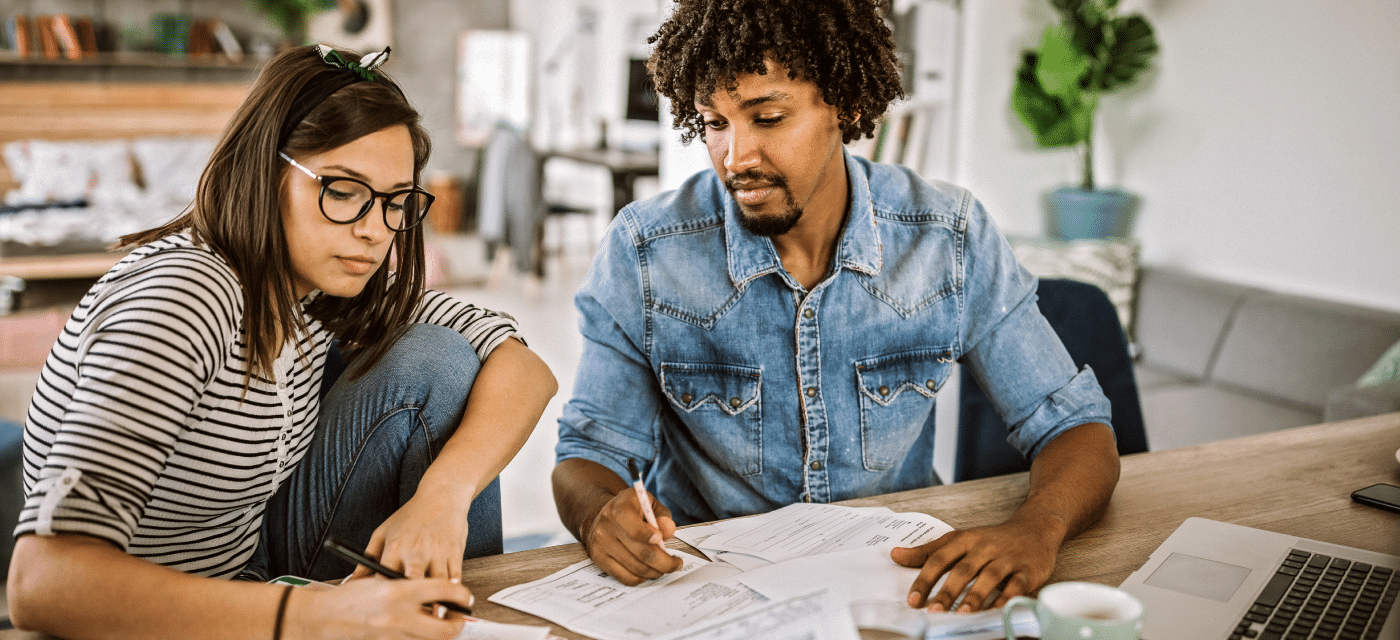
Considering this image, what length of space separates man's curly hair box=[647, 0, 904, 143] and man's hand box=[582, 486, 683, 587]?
610mm

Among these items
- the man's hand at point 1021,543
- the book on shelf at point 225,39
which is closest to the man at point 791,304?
the man's hand at point 1021,543

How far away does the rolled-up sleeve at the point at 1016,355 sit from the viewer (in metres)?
1.32

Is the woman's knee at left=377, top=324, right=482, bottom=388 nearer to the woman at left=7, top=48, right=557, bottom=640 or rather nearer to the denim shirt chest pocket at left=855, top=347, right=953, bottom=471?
the woman at left=7, top=48, right=557, bottom=640

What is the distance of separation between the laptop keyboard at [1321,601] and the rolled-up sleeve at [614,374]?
2.47 feet

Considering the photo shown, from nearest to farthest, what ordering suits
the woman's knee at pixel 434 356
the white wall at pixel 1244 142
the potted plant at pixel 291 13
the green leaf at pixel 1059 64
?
the woman's knee at pixel 434 356
the white wall at pixel 1244 142
the green leaf at pixel 1059 64
the potted plant at pixel 291 13

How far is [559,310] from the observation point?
18.1 ft

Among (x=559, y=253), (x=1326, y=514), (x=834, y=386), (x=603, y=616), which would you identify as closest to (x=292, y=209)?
(x=603, y=616)

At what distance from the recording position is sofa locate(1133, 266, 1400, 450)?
2582mm

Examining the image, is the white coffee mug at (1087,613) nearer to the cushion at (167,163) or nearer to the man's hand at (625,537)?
the man's hand at (625,537)

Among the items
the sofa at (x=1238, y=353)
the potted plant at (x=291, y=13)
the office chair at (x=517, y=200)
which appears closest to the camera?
the sofa at (x=1238, y=353)

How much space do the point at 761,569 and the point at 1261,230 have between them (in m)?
2.94

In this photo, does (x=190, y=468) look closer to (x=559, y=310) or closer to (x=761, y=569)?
(x=761, y=569)

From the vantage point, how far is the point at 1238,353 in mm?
2877

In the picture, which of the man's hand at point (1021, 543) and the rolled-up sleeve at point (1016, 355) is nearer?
the man's hand at point (1021, 543)
